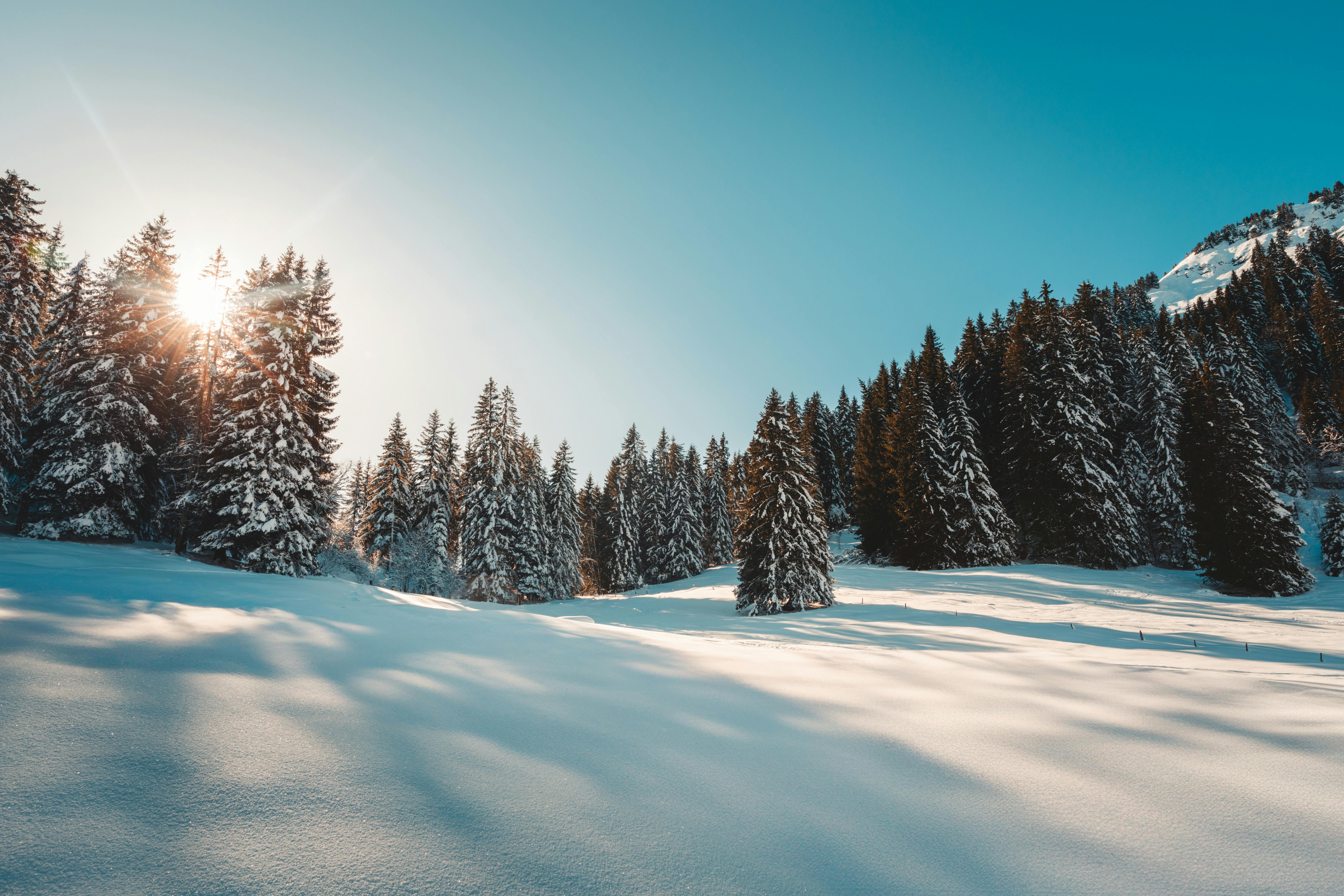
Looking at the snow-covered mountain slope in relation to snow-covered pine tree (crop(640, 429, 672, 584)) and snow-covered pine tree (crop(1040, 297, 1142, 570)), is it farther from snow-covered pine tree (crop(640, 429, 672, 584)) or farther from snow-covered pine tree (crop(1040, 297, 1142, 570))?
snow-covered pine tree (crop(640, 429, 672, 584))

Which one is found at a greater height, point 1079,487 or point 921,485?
Result: point 921,485

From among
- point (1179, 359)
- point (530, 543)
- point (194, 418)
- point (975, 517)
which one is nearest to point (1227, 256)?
point (1179, 359)

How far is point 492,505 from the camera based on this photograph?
3241cm

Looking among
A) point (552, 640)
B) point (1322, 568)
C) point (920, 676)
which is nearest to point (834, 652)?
point (920, 676)

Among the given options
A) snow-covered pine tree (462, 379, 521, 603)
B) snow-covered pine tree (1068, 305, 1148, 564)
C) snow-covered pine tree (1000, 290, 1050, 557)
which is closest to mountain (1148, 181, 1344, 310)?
snow-covered pine tree (1068, 305, 1148, 564)

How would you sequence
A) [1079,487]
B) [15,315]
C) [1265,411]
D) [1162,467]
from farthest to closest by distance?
[1265,411] < [1162,467] < [1079,487] < [15,315]

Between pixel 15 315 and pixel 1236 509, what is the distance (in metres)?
50.7

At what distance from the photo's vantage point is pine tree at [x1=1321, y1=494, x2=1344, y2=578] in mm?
25094

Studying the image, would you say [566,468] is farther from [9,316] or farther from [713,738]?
[713,738]

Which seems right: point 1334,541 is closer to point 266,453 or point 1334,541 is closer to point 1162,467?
point 1162,467

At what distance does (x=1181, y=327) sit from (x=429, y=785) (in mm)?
82177

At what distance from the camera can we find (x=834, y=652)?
7.06 m

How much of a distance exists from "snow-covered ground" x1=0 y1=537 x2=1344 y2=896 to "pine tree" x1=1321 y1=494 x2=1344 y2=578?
30914 mm

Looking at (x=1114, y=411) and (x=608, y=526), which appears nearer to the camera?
(x=1114, y=411)
